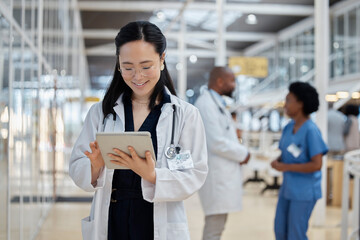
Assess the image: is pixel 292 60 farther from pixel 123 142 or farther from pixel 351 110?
pixel 123 142

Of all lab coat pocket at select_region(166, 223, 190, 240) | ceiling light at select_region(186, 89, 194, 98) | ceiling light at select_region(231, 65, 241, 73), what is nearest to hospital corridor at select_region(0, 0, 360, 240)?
lab coat pocket at select_region(166, 223, 190, 240)

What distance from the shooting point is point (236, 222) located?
→ 8281 mm

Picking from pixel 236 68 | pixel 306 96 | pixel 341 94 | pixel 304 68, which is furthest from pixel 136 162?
pixel 304 68

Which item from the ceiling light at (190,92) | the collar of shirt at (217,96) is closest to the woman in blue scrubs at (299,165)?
the collar of shirt at (217,96)

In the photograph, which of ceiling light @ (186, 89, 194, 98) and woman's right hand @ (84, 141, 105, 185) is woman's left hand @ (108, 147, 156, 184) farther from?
ceiling light @ (186, 89, 194, 98)

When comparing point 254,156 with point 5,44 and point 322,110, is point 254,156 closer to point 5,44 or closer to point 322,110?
point 322,110

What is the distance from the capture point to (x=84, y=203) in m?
10.8

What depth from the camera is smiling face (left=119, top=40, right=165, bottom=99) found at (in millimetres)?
2174

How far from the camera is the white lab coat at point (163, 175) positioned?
2.15 m

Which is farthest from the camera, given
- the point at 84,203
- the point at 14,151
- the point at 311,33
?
the point at 311,33

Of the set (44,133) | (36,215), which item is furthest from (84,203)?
(36,215)

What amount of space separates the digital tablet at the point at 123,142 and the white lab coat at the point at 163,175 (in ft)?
0.42

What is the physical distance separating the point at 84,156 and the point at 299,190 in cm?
251

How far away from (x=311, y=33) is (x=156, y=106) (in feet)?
75.9
